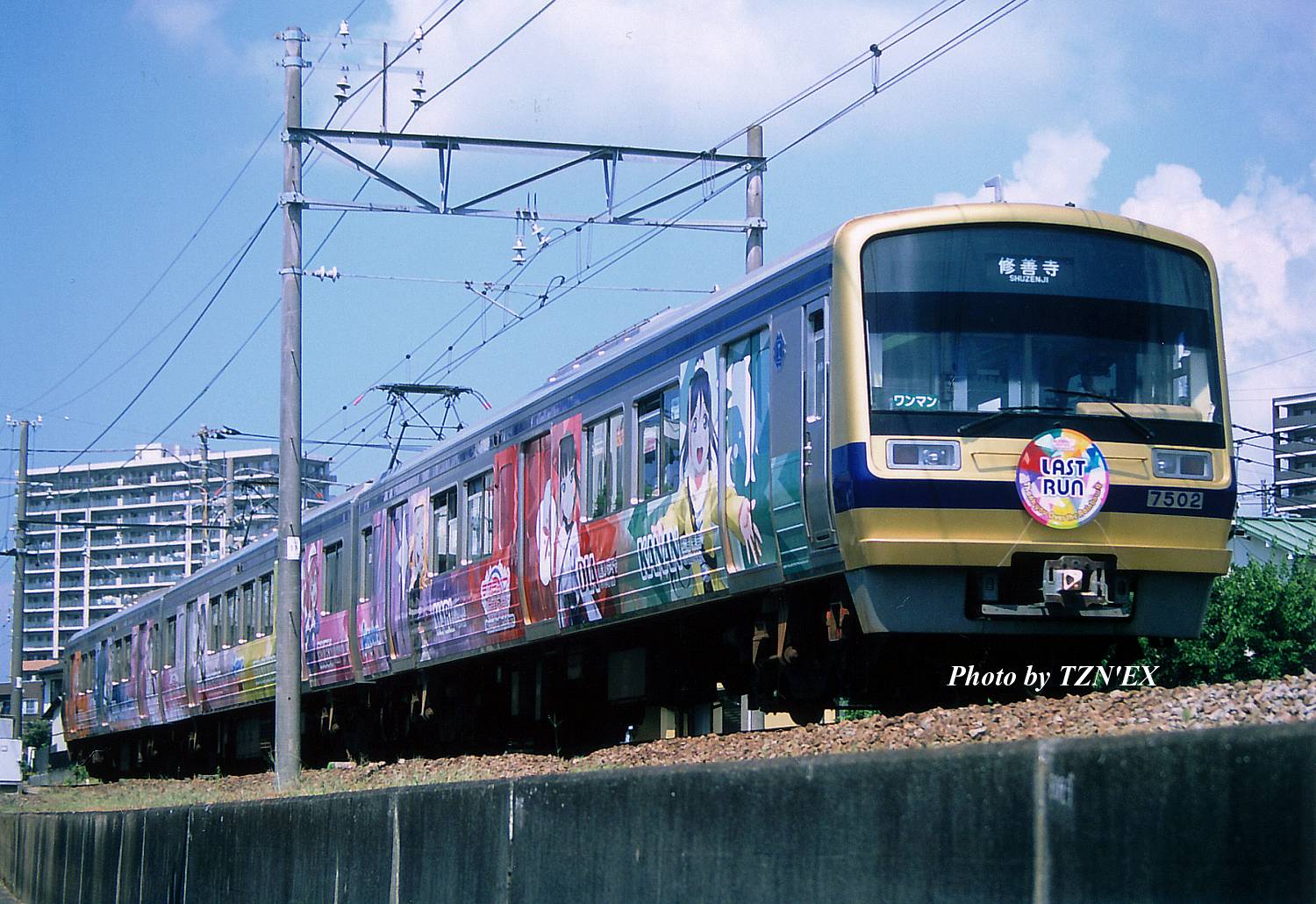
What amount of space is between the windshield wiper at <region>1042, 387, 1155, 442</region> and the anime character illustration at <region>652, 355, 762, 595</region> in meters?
2.19

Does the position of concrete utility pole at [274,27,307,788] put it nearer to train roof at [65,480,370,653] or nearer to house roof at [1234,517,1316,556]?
train roof at [65,480,370,653]

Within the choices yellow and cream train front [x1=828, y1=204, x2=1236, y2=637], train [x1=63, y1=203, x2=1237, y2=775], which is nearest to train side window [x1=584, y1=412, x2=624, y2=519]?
train [x1=63, y1=203, x2=1237, y2=775]

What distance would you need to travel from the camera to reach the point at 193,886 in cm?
946

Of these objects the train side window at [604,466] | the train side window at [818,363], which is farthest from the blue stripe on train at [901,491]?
the train side window at [604,466]

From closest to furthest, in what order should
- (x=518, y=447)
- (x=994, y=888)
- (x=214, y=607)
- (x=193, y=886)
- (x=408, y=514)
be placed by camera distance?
(x=994, y=888), (x=193, y=886), (x=518, y=447), (x=408, y=514), (x=214, y=607)

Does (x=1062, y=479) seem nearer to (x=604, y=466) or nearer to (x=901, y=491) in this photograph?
(x=901, y=491)

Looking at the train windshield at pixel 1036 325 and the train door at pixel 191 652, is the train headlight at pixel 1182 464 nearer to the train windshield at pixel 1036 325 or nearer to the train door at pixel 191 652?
the train windshield at pixel 1036 325

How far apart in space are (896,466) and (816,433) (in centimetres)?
68

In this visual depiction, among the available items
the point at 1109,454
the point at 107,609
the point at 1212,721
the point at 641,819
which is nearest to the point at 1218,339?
the point at 1109,454

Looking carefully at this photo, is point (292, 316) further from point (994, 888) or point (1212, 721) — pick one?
point (994, 888)

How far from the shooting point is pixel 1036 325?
10078mm

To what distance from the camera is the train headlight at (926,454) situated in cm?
966

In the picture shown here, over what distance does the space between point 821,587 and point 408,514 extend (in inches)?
358

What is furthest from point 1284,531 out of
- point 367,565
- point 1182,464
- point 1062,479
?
point 1062,479
